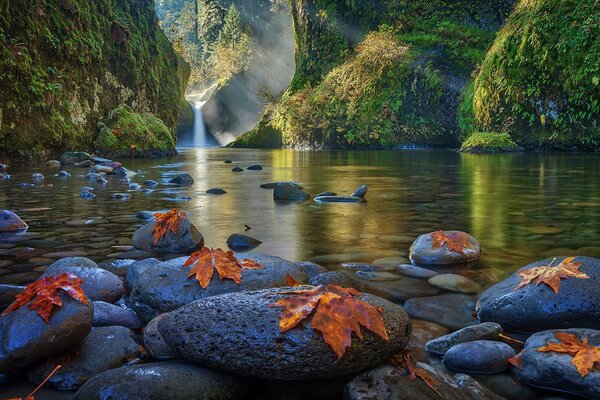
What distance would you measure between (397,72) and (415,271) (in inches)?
990

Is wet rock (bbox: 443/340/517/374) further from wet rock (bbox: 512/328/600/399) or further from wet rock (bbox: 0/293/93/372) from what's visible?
wet rock (bbox: 0/293/93/372)

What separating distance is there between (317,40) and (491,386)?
111 ft

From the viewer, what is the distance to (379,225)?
18.5 ft

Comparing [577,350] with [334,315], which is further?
[577,350]

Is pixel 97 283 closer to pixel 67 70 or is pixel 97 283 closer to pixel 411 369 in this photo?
pixel 411 369

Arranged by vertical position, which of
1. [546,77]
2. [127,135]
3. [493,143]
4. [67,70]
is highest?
[67,70]

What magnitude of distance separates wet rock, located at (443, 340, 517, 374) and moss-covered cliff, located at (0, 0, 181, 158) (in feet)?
49.8

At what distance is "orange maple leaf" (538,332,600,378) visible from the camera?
81.3 inches

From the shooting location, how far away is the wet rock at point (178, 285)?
274cm

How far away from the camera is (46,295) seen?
2285mm

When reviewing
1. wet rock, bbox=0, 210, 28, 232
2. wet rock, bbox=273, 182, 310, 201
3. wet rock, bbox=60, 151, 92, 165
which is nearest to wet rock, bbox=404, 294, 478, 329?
wet rock, bbox=0, 210, 28, 232

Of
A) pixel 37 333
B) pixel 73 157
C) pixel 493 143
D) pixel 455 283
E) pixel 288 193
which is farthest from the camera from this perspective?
pixel 493 143

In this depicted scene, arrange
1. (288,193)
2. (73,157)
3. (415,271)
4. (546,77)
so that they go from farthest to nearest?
(546,77) → (73,157) → (288,193) → (415,271)

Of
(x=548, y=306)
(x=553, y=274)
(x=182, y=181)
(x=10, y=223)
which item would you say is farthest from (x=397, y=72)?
(x=548, y=306)
